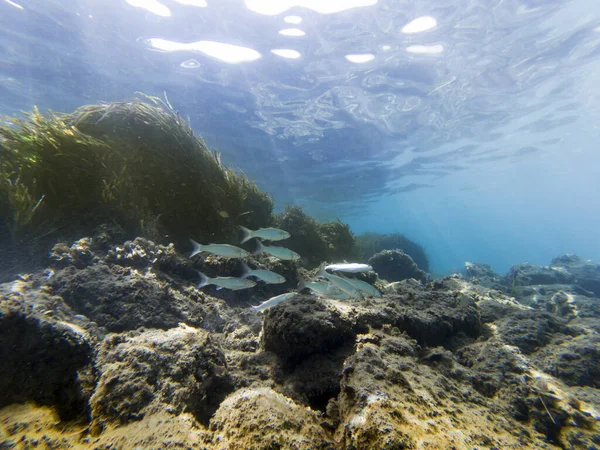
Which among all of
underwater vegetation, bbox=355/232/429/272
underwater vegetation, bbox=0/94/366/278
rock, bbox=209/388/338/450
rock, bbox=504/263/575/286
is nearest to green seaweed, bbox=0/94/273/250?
underwater vegetation, bbox=0/94/366/278

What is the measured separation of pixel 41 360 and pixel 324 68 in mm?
14716

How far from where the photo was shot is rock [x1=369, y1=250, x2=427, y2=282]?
11422 millimetres

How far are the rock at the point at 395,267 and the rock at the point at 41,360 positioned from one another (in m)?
10.5

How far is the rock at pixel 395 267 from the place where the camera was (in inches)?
450

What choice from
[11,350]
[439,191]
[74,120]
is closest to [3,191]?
[74,120]

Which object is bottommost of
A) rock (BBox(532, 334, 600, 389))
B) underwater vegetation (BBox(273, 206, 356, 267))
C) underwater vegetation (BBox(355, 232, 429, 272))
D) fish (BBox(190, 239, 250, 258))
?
rock (BBox(532, 334, 600, 389))

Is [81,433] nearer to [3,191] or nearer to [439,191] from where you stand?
[3,191]

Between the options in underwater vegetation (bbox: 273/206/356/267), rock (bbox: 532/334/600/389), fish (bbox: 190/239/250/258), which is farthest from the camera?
underwater vegetation (bbox: 273/206/356/267)

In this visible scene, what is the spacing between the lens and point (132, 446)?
5.12 feet

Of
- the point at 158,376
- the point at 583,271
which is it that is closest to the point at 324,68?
the point at 158,376

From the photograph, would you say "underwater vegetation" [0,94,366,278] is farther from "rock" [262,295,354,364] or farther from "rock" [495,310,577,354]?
"rock" [495,310,577,354]

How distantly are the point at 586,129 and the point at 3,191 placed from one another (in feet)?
127

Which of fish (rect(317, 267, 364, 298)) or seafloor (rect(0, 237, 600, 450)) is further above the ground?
fish (rect(317, 267, 364, 298))

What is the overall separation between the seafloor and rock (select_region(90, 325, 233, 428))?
0.04 ft
